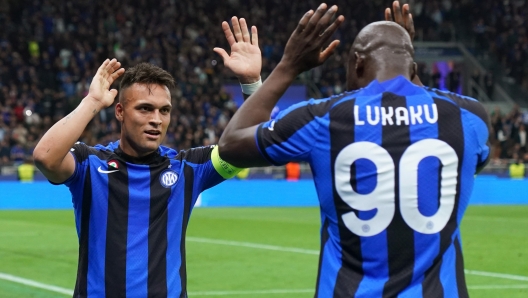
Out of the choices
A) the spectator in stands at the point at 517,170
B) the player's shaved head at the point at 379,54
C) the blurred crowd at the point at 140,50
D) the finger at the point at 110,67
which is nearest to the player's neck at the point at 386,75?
the player's shaved head at the point at 379,54

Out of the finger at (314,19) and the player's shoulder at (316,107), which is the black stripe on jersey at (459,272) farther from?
the finger at (314,19)

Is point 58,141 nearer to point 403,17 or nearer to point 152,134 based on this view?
point 152,134

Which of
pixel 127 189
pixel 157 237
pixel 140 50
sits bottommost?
pixel 140 50

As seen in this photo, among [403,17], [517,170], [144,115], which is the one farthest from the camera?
[517,170]

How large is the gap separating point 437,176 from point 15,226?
15933mm

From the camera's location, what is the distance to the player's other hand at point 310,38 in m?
3.07

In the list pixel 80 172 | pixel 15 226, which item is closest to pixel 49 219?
pixel 15 226

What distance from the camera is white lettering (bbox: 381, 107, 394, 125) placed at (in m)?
3.04

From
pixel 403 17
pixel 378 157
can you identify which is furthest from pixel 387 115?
pixel 403 17

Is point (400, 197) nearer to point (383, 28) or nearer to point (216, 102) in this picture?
point (383, 28)

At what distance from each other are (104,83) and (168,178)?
21.8 inches

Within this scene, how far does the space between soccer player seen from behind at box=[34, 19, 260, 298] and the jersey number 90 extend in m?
1.62

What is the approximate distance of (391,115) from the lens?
10.0 ft

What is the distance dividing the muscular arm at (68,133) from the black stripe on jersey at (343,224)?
63.3 inches
